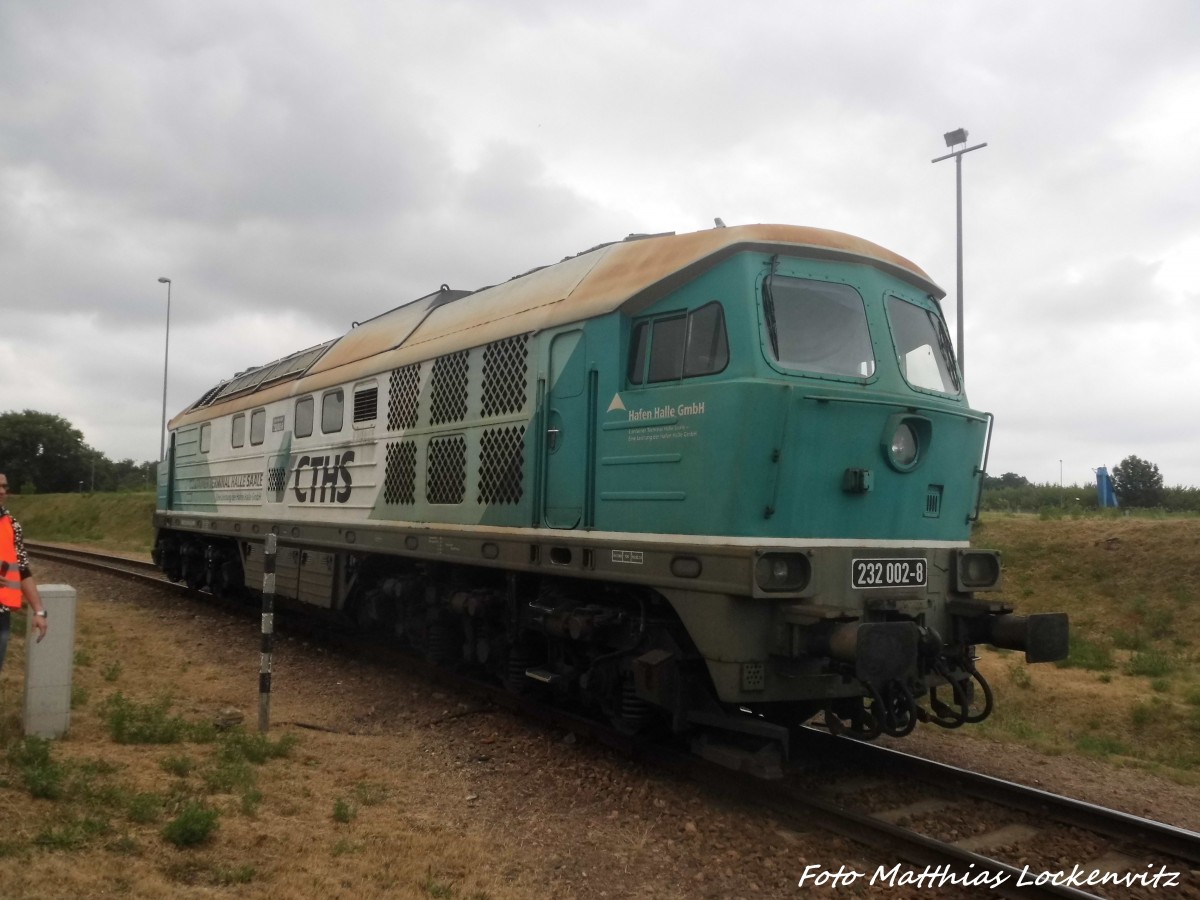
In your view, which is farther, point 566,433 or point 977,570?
point 566,433

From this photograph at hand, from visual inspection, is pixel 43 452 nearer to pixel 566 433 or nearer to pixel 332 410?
pixel 332 410

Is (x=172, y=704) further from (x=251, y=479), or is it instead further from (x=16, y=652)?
(x=251, y=479)

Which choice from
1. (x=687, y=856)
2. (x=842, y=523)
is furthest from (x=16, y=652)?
(x=842, y=523)

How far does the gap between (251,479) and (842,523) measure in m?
9.12

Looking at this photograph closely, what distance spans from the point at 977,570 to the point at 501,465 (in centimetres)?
354

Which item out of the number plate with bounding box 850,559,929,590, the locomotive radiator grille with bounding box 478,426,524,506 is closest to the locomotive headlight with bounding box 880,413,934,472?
the number plate with bounding box 850,559,929,590

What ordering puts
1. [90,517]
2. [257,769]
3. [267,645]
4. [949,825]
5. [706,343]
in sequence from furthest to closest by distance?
1. [90,517]
2. [267,645]
3. [257,769]
4. [706,343]
5. [949,825]

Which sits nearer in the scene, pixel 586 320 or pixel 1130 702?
pixel 586 320

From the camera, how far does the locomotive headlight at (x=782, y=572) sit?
528 centimetres

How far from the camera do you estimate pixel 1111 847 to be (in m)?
5.20

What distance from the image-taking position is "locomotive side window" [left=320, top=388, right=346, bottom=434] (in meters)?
10.3

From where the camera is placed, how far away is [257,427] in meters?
12.6

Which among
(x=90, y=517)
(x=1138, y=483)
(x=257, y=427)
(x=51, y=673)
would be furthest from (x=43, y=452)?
(x=51, y=673)

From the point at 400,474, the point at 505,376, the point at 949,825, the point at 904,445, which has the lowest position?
the point at 949,825
